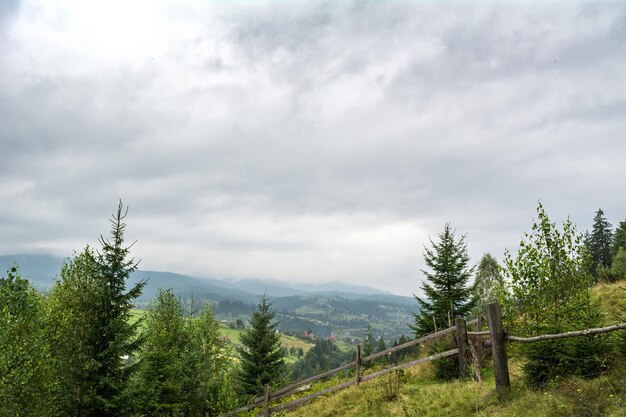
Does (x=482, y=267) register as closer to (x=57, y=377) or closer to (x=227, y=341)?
(x=227, y=341)

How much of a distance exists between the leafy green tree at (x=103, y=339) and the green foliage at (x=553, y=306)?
46.8 feet

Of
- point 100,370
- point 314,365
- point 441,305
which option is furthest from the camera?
point 314,365

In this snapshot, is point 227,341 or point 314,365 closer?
point 227,341

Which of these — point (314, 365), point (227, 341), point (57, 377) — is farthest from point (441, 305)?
point (314, 365)

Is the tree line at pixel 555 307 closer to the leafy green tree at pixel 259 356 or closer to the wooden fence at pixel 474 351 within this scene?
the wooden fence at pixel 474 351

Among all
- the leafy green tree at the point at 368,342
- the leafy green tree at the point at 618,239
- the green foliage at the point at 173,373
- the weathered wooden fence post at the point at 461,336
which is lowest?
the leafy green tree at the point at 368,342

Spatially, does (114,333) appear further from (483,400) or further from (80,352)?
(483,400)

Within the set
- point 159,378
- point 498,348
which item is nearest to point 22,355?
point 159,378

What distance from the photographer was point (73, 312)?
17.6 meters

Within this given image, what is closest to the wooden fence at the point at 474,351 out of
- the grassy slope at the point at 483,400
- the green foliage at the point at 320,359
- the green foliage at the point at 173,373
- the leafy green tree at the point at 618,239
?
the grassy slope at the point at 483,400

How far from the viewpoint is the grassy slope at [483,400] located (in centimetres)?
631

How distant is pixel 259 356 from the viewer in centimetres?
2819

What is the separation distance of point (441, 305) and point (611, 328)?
53.0ft

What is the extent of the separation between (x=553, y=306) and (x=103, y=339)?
Answer: 15.8m
